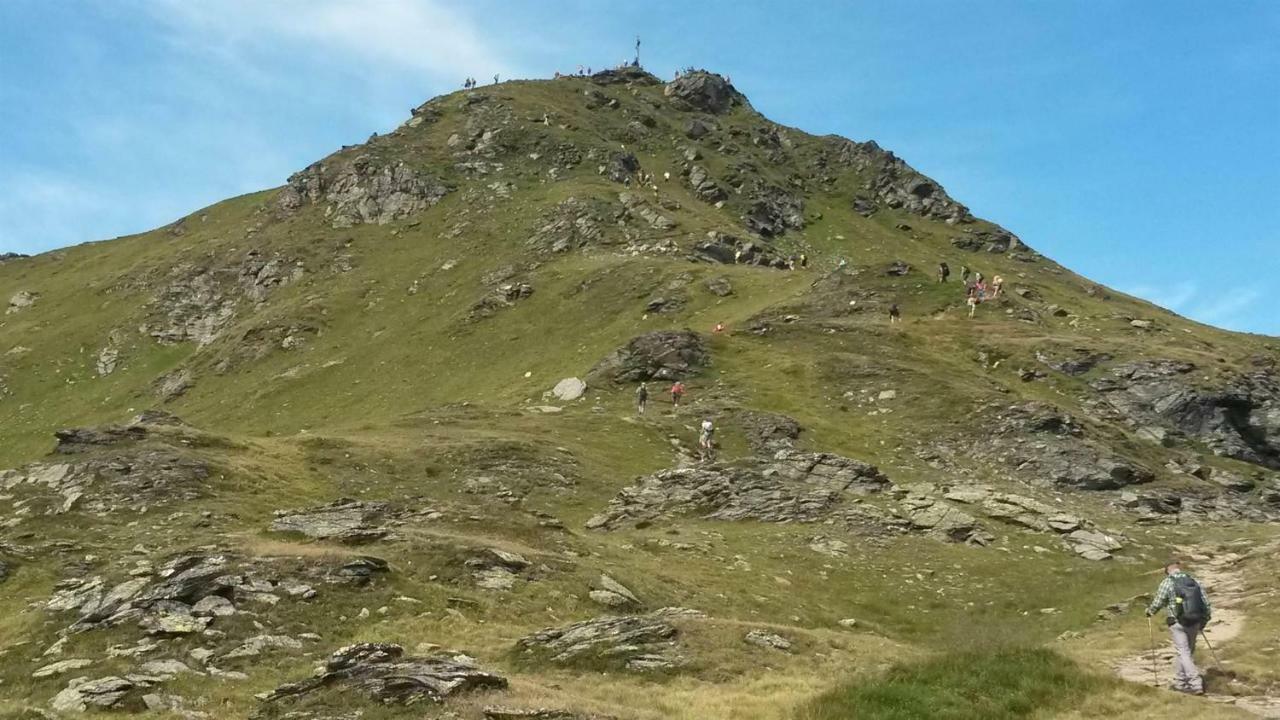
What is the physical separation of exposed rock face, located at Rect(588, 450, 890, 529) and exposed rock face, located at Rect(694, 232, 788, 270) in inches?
2165

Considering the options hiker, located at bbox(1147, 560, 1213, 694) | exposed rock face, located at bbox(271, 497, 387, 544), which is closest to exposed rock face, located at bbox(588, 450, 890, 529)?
exposed rock face, located at bbox(271, 497, 387, 544)

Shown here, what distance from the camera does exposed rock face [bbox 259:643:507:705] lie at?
53.0 ft

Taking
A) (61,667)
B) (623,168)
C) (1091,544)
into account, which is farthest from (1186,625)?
(623,168)

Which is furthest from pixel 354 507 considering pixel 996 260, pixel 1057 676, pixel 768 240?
pixel 996 260

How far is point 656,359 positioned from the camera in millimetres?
62594

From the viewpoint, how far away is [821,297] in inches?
2980

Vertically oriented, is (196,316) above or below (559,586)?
above

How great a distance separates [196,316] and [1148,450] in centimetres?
10163

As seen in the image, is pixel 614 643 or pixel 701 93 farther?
pixel 701 93

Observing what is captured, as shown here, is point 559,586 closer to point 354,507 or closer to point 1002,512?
point 354,507

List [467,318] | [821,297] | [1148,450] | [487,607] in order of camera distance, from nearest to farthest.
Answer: [487,607] < [1148,450] < [821,297] < [467,318]

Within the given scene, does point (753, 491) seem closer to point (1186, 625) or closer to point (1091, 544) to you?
point (1091, 544)

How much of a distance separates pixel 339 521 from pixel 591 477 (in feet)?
49.4

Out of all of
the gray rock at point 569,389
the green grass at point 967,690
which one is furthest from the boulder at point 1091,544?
the gray rock at point 569,389
